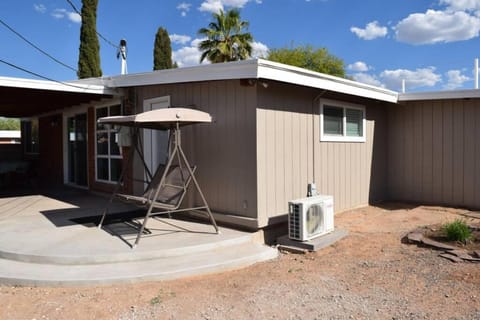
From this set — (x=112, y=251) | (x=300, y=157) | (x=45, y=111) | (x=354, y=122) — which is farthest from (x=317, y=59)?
(x=112, y=251)

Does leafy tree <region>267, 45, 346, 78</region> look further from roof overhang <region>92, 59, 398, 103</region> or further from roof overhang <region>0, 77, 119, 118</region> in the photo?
roof overhang <region>92, 59, 398, 103</region>

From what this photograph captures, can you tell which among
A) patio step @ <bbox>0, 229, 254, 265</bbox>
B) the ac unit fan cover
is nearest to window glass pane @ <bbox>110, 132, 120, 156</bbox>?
patio step @ <bbox>0, 229, 254, 265</bbox>

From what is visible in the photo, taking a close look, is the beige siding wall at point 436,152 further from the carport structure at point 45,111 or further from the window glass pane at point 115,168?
the carport structure at point 45,111

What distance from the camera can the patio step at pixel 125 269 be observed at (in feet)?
11.8

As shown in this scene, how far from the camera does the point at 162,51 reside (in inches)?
879

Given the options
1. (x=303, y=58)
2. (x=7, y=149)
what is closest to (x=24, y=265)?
(x=7, y=149)

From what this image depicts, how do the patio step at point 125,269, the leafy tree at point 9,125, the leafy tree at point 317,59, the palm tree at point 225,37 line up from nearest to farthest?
the patio step at point 125,269 → the palm tree at point 225,37 → the leafy tree at point 317,59 → the leafy tree at point 9,125

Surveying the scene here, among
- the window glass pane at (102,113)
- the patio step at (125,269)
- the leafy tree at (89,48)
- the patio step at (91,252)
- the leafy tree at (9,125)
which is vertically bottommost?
the patio step at (125,269)

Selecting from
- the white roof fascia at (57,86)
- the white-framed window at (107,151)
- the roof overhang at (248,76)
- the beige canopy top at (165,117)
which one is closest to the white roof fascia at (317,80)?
the roof overhang at (248,76)

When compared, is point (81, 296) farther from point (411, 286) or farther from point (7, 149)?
point (7, 149)

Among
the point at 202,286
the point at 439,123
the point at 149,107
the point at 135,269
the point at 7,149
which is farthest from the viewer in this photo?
the point at 7,149

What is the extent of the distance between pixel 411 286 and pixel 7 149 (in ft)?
49.3

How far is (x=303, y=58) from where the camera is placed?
87.7 feet

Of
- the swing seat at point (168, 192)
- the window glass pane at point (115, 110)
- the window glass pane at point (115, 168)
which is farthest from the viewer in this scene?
the window glass pane at point (115, 168)
